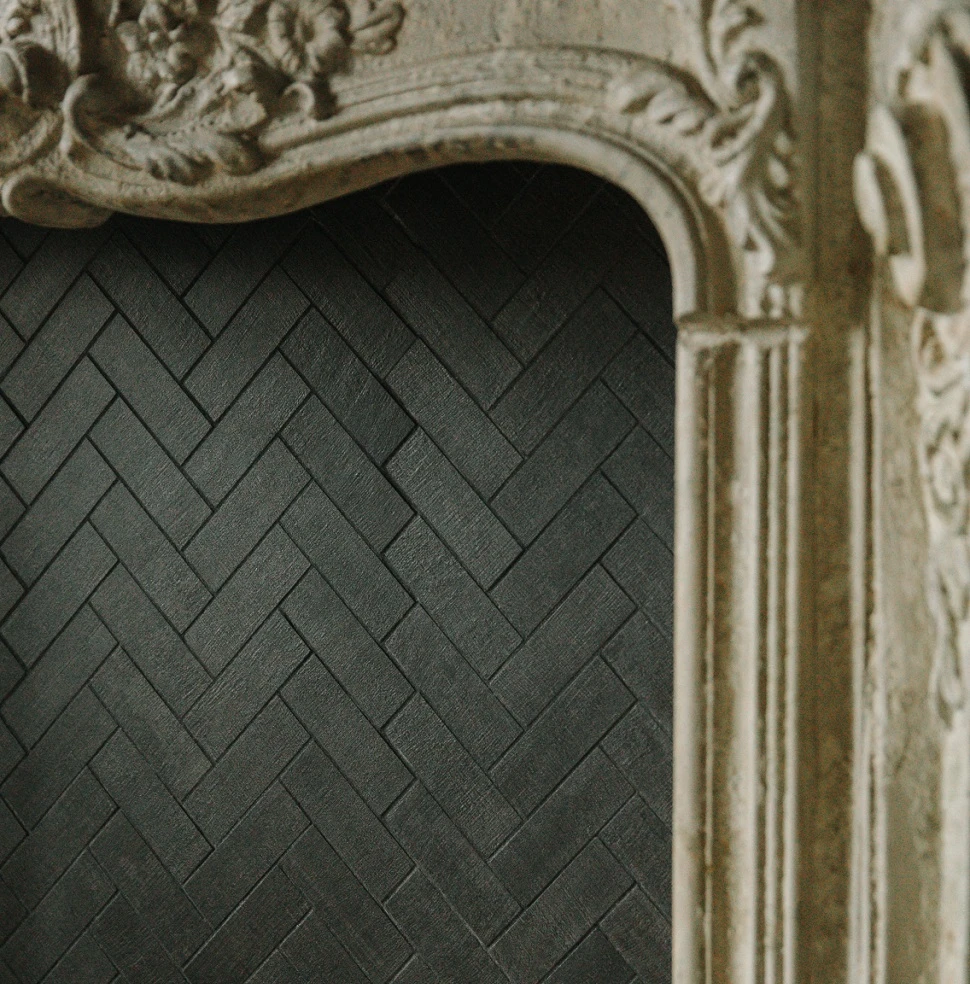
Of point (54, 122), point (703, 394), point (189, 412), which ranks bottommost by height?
point (703, 394)

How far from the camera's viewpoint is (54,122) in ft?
7.03

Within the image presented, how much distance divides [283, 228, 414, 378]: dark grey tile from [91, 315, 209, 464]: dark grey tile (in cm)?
34

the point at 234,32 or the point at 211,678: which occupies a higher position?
the point at 234,32

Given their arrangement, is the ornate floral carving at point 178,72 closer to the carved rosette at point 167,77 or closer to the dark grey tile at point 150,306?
the carved rosette at point 167,77

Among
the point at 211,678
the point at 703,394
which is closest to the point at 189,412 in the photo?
the point at 211,678

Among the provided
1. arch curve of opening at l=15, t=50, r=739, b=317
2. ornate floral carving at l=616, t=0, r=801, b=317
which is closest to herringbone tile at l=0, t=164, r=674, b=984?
arch curve of opening at l=15, t=50, r=739, b=317

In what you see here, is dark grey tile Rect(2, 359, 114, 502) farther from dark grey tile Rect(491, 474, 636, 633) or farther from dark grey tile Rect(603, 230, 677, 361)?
dark grey tile Rect(603, 230, 677, 361)

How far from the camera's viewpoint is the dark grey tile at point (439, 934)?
7.39 feet

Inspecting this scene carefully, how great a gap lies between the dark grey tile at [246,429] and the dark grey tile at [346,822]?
21.9 inches

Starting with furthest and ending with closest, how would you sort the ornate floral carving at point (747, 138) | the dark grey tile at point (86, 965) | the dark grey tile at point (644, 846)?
the dark grey tile at point (86, 965) < the dark grey tile at point (644, 846) < the ornate floral carving at point (747, 138)

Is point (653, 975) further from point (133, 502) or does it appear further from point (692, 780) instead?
point (133, 502)

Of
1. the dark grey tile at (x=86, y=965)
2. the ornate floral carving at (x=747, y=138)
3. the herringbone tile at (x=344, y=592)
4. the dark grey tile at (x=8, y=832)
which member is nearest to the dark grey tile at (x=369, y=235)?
the herringbone tile at (x=344, y=592)

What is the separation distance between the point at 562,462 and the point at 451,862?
76 cm

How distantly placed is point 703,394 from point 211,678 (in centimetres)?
117
